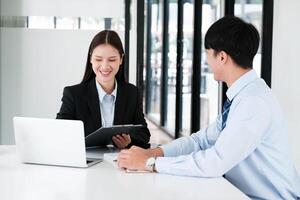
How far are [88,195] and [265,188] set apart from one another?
0.70 meters

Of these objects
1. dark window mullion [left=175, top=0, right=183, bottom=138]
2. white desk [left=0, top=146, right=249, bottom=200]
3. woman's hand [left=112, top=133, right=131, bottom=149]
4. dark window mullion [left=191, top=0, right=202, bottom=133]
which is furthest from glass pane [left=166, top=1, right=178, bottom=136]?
white desk [left=0, top=146, right=249, bottom=200]

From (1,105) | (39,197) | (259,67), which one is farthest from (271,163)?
(1,105)

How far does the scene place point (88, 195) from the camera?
5.15ft

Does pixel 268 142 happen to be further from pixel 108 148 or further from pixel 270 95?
pixel 108 148

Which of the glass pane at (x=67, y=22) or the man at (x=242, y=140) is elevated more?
the glass pane at (x=67, y=22)

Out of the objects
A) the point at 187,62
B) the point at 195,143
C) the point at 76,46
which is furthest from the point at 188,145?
the point at 187,62

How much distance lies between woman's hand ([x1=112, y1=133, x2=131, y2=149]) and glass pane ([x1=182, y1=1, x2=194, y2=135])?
3.92 m

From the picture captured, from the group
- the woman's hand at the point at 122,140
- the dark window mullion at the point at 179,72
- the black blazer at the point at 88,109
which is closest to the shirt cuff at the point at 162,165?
the woman's hand at the point at 122,140

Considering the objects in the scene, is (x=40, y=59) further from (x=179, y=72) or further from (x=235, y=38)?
(x=235, y=38)

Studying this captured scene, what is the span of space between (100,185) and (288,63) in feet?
7.85

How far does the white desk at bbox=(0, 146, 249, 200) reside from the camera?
157 centimetres

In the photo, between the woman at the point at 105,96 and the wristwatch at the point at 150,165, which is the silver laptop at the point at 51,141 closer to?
the wristwatch at the point at 150,165

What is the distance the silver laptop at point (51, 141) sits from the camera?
191cm

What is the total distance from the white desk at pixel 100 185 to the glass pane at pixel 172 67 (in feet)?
17.3
